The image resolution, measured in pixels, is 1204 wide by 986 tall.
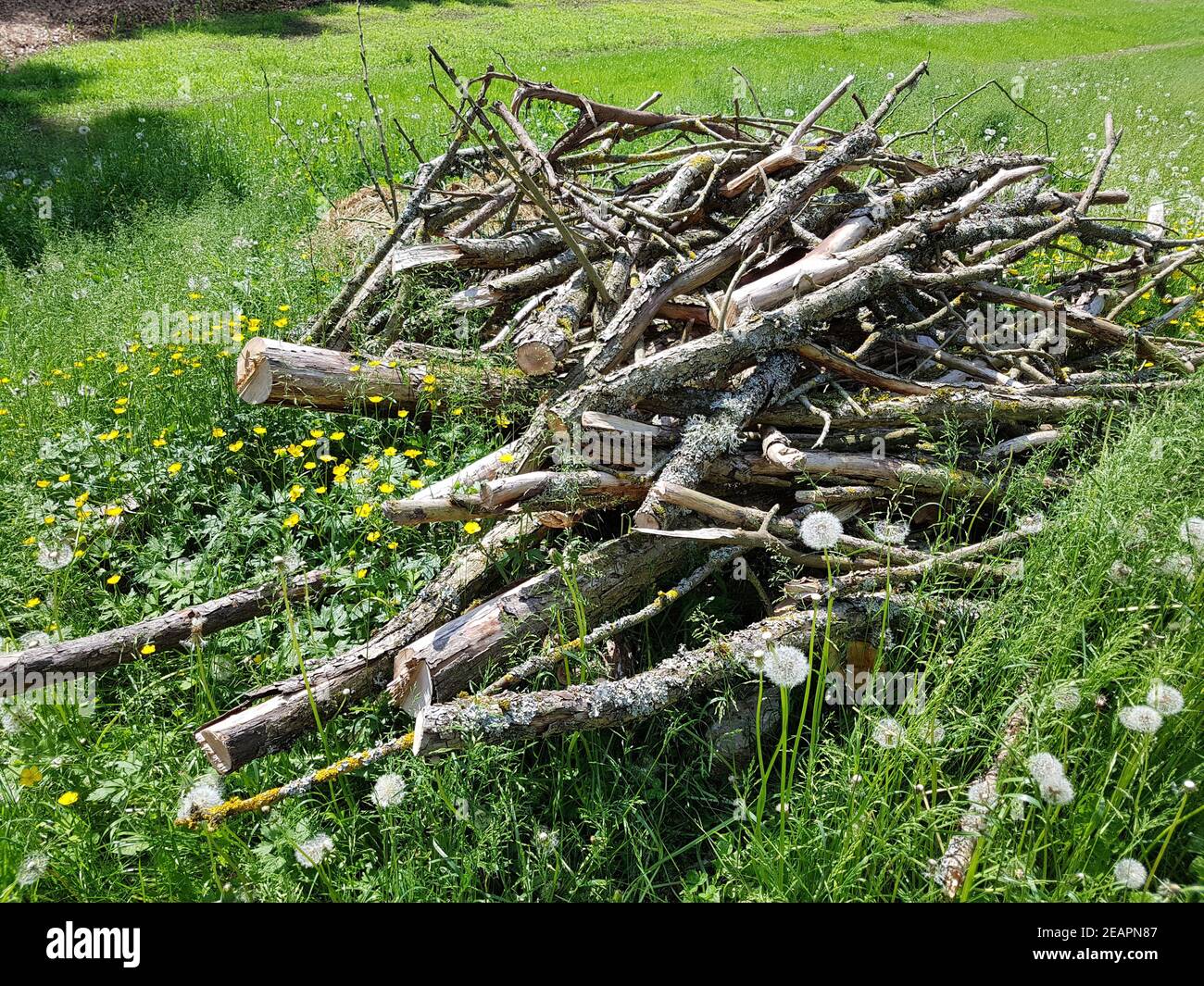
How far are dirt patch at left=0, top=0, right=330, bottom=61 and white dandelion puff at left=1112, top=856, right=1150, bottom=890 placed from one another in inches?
695

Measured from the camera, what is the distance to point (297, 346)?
362 cm

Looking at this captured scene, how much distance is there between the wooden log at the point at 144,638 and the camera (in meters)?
2.64

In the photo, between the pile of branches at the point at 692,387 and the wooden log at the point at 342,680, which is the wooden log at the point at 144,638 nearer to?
the pile of branches at the point at 692,387

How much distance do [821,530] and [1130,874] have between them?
99cm

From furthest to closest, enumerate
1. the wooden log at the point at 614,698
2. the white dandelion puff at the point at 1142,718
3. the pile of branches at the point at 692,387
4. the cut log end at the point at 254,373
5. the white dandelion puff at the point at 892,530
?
1. the cut log end at the point at 254,373
2. the pile of branches at the point at 692,387
3. the white dandelion puff at the point at 892,530
4. the wooden log at the point at 614,698
5. the white dandelion puff at the point at 1142,718

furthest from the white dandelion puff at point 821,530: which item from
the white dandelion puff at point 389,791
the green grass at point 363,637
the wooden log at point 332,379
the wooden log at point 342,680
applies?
the wooden log at point 332,379

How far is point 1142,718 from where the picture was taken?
1.79m

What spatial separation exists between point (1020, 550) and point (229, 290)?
459cm

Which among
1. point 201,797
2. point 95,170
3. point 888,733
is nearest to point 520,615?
point 201,797

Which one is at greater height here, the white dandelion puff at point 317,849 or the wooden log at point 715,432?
the wooden log at point 715,432

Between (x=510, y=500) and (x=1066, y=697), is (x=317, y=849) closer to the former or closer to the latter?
(x=510, y=500)

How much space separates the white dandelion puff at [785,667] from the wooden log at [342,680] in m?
Result: 1.20

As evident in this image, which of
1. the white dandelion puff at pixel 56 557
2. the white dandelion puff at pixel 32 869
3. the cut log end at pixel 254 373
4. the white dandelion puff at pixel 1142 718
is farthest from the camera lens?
the cut log end at pixel 254 373

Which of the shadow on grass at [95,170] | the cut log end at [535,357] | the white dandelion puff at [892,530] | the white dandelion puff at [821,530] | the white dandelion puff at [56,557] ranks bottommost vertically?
the white dandelion puff at [56,557]
